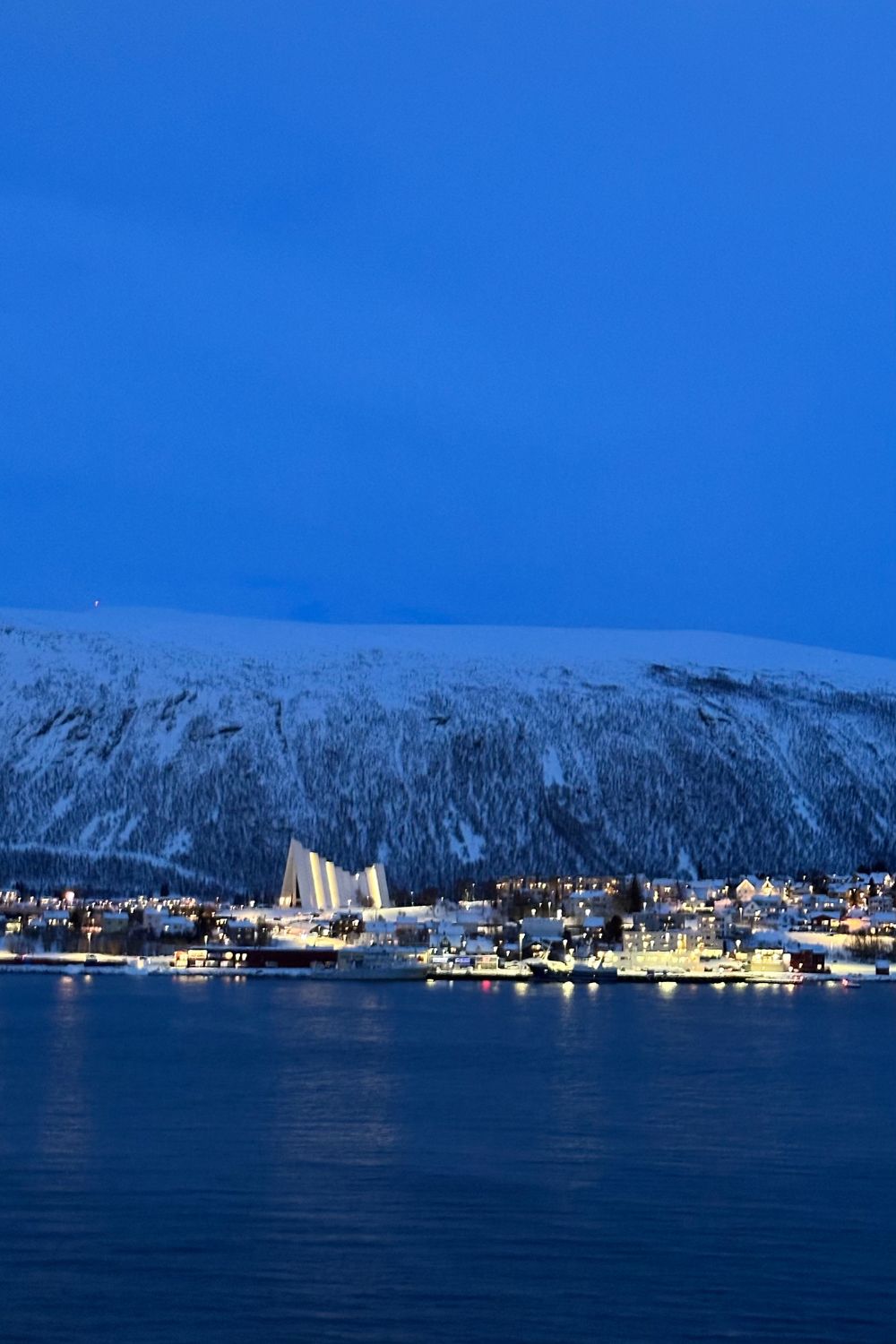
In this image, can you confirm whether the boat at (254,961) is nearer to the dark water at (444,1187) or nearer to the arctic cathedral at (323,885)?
the arctic cathedral at (323,885)

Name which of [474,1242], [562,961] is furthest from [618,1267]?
[562,961]

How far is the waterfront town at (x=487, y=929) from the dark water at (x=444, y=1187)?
41160mm

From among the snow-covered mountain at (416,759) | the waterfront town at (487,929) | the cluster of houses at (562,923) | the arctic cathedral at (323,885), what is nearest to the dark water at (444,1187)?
the waterfront town at (487,929)

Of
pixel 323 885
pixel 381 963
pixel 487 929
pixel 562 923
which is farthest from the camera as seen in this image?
pixel 323 885

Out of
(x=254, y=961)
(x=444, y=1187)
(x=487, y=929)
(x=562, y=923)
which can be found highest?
(x=562, y=923)

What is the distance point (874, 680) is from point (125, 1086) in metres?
130

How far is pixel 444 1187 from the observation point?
2584 centimetres

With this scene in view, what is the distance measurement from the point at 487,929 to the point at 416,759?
37.5m

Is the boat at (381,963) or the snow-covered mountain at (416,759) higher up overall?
the snow-covered mountain at (416,759)

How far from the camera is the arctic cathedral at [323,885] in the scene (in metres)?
124

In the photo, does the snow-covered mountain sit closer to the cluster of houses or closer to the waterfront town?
the waterfront town

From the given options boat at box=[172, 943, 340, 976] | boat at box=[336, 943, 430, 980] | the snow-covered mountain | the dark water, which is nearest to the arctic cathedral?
the snow-covered mountain

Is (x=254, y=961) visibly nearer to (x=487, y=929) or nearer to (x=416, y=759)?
(x=487, y=929)

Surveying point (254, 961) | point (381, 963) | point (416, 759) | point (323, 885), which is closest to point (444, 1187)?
point (381, 963)
